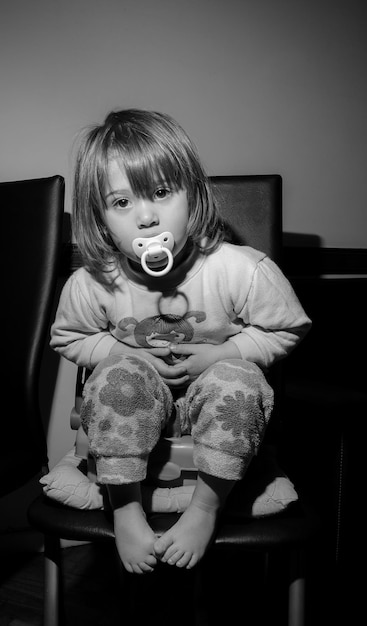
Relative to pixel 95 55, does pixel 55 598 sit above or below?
below

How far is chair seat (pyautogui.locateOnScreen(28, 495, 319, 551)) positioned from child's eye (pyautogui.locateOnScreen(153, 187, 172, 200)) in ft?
1.39

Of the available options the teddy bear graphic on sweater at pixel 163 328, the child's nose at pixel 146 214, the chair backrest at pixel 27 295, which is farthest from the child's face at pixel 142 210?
the chair backrest at pixel 27 295

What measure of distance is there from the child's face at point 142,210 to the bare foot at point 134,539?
A: 0.35 metres

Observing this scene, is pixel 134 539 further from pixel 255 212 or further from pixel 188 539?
pixel 255 212

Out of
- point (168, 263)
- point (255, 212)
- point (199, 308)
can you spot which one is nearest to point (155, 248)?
point (168, 263)

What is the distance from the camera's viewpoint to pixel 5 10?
43.5 inches

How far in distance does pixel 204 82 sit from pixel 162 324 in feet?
2.13

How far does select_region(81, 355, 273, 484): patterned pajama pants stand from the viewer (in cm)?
63

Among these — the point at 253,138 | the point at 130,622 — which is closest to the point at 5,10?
the point at 253,138

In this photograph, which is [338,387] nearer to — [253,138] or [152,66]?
[253,138]

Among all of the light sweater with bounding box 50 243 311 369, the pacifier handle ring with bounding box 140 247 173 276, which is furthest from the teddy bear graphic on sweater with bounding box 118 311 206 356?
the pacifier handle ring with bounding box 140 247 173 276

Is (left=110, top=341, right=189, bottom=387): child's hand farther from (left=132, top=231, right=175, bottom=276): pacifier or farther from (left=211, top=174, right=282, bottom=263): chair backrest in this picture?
(left=211, top=174, right=282, bottom=263): chair backrest

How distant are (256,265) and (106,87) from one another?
618mm

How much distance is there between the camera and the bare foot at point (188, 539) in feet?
2.02
